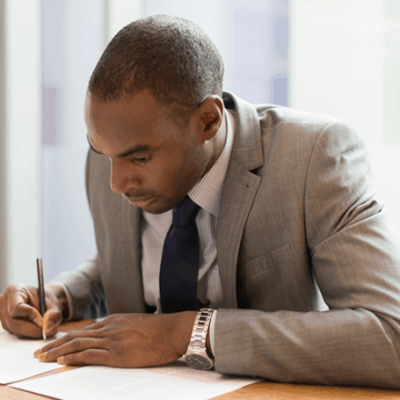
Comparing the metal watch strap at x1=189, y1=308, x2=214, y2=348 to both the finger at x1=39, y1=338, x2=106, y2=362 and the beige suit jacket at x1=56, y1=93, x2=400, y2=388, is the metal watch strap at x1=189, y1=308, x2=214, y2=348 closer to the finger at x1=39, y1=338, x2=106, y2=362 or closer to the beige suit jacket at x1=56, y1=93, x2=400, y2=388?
the beige suit jacket at x1=56, y1=93, x2=400, y2=388

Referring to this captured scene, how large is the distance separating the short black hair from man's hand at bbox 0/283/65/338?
0.60 meters

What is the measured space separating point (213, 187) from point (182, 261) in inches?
8.0

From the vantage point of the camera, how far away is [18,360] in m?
1.07

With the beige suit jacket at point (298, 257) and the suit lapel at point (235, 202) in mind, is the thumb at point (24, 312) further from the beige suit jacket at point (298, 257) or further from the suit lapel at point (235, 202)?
the suit lapel at point (235, 202)

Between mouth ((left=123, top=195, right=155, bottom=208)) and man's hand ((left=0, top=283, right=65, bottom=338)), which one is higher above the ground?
mouth ((left=123, top=195, right=155, bottom=208))

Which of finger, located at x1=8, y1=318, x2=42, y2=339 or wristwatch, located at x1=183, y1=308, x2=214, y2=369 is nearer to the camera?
wristwatch, located at x1=183, y1=308, x2=214, y2=369

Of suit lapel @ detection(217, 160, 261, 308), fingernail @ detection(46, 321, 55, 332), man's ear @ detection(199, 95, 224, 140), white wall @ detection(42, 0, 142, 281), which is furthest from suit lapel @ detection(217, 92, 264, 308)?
white wall @ detection(42, 0, 142, 281)

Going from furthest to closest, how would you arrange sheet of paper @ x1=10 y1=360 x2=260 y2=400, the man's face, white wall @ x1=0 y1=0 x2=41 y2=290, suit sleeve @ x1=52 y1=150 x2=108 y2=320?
white wall @ x1=0 y1=0 x2=41 y2=290 → suit sleeve @ x1=52 y1=150 x2=108 y2=320 → the man's face → sheet of paper @ x1=10 y1=360 x2=260 y2=400

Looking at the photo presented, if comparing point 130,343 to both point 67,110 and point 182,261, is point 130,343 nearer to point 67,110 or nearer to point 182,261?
point 182,261

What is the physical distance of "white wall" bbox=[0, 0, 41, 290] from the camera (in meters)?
2.32

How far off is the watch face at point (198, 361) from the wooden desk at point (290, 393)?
0.11m

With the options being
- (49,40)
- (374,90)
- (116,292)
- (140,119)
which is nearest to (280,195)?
(140,119)

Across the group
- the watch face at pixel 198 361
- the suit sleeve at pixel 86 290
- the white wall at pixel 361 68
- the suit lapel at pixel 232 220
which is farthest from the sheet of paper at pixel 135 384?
the white wall at pixel 361 68

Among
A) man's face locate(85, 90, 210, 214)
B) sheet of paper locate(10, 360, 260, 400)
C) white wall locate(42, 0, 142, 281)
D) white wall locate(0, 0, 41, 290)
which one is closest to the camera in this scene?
Answer: sheet of paper locate(10, 360, 260, 400)
